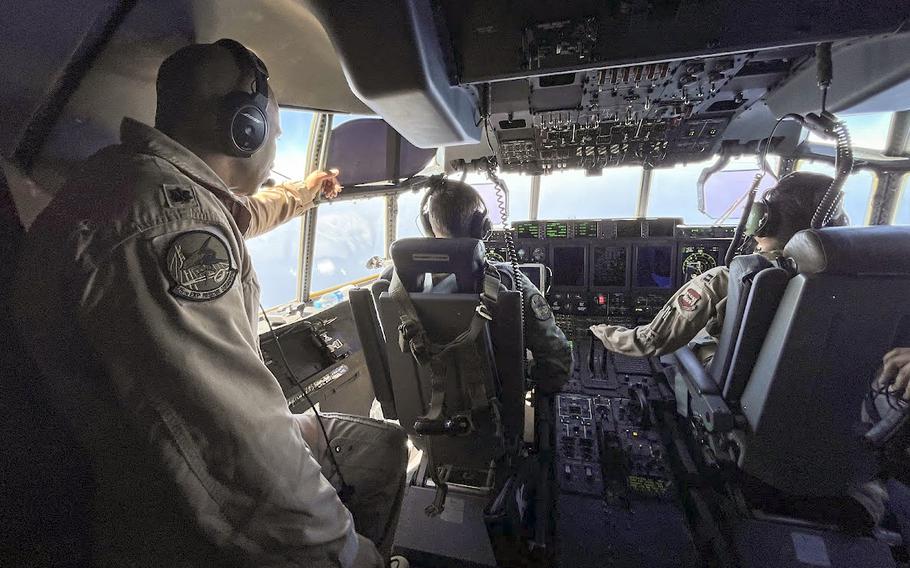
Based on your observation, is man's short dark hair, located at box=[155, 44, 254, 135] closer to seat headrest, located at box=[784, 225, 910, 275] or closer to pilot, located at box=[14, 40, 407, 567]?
pilot, located at box=[14, 40, 407, 567]

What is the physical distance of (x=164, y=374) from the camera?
19.9 inches

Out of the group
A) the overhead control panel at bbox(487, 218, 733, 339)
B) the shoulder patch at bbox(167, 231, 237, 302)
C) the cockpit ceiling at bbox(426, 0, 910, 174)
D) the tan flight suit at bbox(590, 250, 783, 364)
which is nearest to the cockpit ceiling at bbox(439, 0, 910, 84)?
the cockpit ceiling at bbox(426, 0, 910, 174)

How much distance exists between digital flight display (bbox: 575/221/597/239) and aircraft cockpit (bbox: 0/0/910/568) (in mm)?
797

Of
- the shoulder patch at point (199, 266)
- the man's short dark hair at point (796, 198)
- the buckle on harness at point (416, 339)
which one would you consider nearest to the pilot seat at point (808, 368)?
the man's short dark hair at point (796, 198)

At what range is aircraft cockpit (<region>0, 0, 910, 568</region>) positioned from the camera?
0.83m

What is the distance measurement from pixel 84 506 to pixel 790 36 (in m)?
2.05

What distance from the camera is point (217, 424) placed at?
52 cm

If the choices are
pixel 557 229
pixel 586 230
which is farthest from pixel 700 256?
pixel 557 229

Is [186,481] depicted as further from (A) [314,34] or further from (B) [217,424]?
(A) [314,34]

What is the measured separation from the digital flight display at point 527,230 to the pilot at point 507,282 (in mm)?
1356

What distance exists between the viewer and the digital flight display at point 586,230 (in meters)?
2.71

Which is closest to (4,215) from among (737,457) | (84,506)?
(84,506)

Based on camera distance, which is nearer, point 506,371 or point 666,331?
point 506,371

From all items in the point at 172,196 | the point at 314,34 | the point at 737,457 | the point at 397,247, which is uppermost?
the point at 314,34
